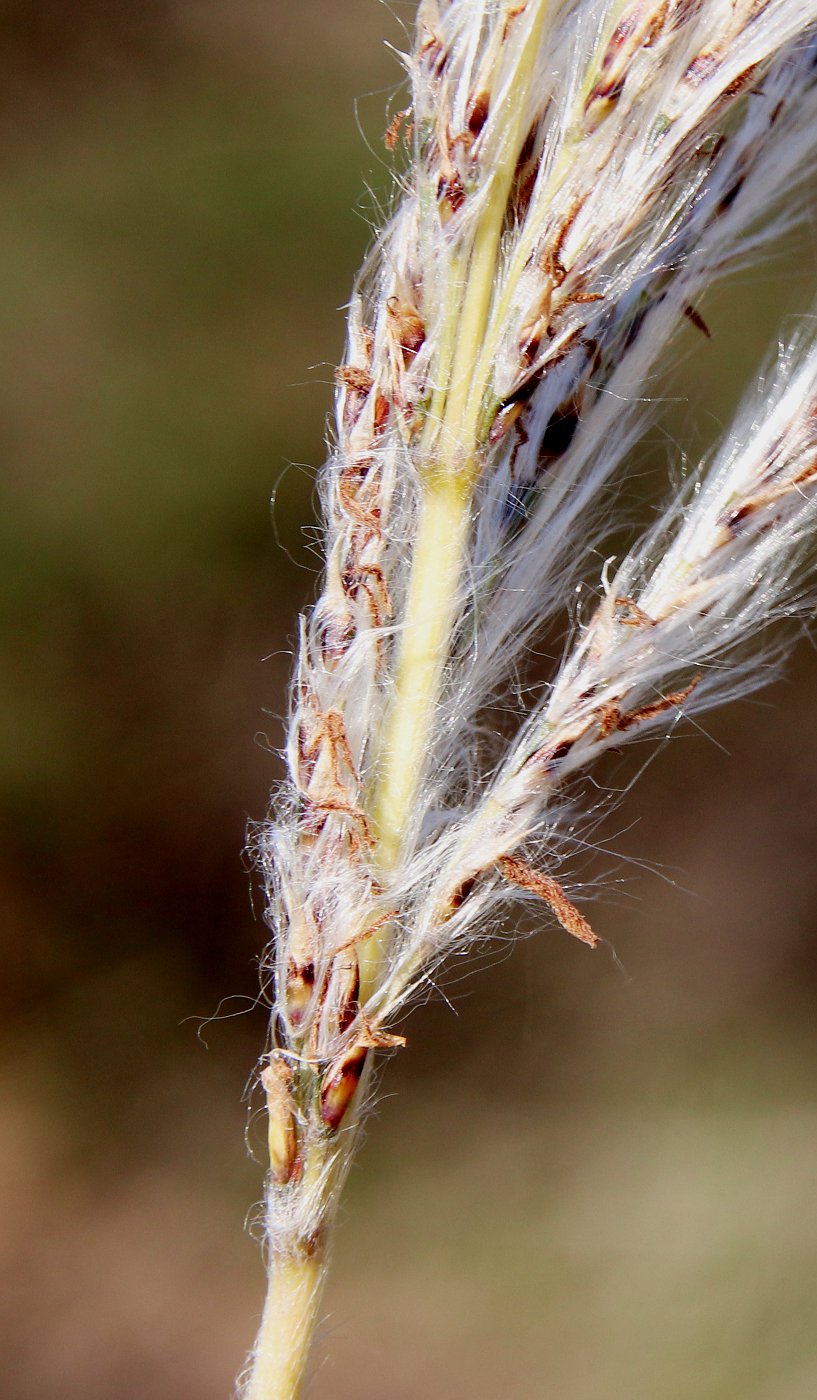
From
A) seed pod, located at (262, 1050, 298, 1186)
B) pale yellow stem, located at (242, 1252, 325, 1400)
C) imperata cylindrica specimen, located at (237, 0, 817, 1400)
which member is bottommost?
pale yellow stem, located at (242, 1252, 325, 1400)

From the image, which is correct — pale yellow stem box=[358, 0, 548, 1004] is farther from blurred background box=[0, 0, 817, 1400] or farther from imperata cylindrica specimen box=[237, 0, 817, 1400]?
blurred background box=[0, 0, 817, 1400]

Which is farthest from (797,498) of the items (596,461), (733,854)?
(733,854)

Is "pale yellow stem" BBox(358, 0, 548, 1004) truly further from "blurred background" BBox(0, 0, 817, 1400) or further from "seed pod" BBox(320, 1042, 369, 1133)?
"blurred background" BBox(0, 0, 817, 1400)

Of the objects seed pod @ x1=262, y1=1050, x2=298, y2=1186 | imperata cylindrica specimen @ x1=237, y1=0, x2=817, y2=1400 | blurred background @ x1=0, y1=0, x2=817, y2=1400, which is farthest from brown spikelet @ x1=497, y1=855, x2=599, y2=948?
blurred background @ x1=0, y1=0, x2=817, y2=1400

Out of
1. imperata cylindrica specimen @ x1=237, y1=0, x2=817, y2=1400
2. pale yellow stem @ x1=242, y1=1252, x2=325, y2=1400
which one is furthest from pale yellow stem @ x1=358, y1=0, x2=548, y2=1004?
pale yellow stem @ x1=242, y1=1252, x2=325, y2=1400

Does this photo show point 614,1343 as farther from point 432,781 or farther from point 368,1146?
point 432,781

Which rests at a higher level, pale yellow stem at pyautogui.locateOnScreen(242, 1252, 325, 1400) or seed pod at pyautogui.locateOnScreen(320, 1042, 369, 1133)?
seed pod at pyautogui.locateOnScreen(320, 1042, 369, 1133)

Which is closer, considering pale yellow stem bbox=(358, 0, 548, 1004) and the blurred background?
pale yellow stem bbox=(358, 0, 548, 1004)
